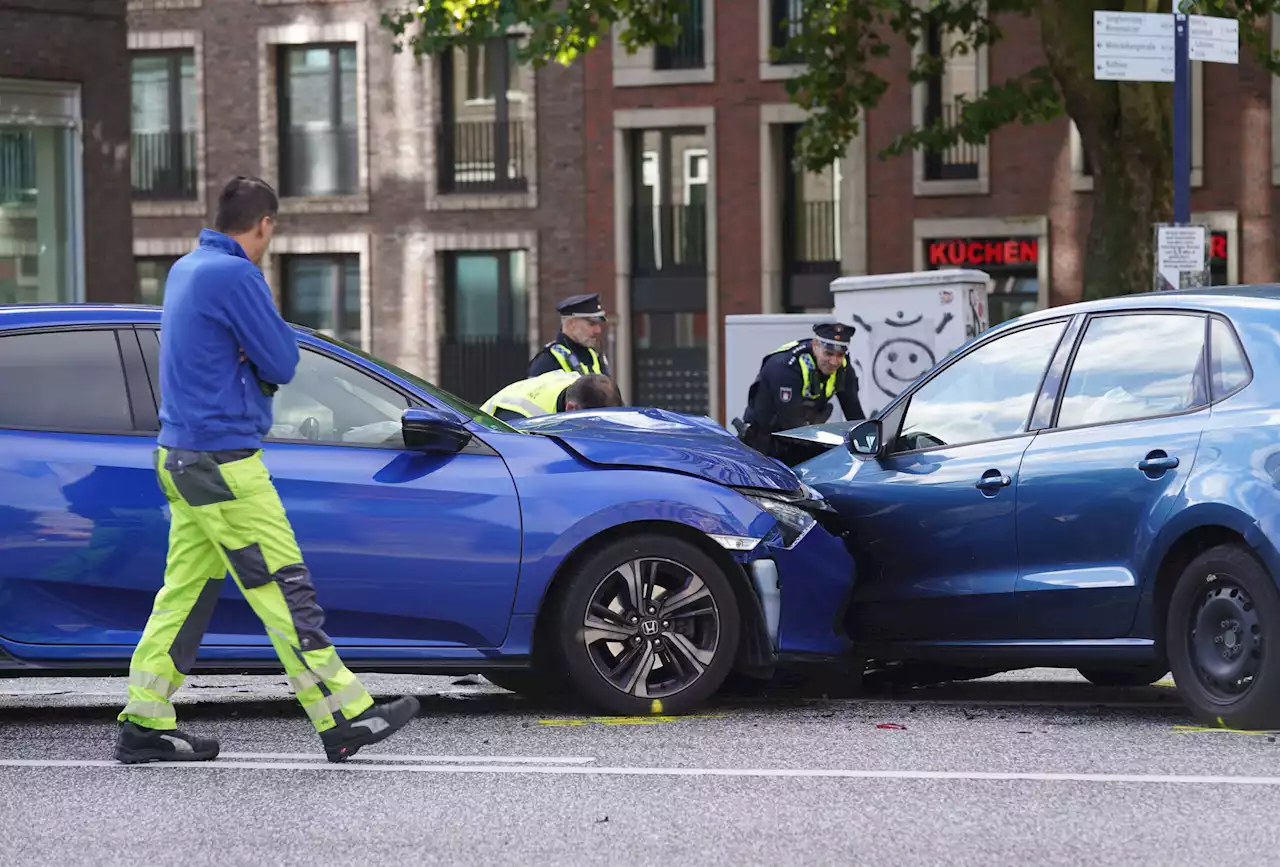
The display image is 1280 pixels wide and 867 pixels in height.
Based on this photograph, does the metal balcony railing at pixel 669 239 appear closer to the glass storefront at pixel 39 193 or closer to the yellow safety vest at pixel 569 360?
the glass storefront at pixel 39 193

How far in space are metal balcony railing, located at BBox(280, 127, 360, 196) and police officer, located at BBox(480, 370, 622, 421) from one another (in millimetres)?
27410

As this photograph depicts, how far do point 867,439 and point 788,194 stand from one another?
26746mm

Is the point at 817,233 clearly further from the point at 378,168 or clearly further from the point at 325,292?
the point at 325,292

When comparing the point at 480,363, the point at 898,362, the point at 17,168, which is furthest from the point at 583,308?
the point at 480,363

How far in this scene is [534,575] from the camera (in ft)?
25.9

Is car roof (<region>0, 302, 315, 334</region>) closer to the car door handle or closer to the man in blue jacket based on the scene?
the man in blue jacket

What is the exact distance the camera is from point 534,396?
10391 millimetres

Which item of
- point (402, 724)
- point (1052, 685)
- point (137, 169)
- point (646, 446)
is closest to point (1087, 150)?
point (1052, 685)

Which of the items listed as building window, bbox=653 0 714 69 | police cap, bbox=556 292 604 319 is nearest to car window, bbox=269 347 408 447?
police cap, bbox=556 292 604 319

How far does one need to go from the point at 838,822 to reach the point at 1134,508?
2279 millimetres

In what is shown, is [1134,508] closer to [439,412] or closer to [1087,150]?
[439,412]

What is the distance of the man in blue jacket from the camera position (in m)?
6.81

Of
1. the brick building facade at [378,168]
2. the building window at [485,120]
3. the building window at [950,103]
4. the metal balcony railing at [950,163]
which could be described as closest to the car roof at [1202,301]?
the building window at [950,103]

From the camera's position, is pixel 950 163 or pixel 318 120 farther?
pixel 318 120
